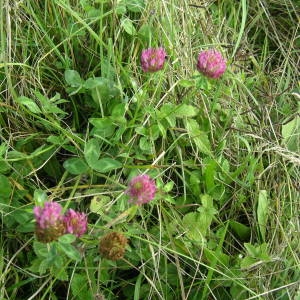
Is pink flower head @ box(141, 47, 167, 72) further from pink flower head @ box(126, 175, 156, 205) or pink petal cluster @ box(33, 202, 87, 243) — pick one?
pink petal cluster @ box(33, 202, 87, 243)

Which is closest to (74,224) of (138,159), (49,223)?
(49,223)

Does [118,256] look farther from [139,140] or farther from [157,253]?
[139,140]

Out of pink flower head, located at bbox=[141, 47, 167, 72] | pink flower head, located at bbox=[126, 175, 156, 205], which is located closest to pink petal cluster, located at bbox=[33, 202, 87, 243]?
pink flower head, located at bbox=[126, 175, 156, 205]

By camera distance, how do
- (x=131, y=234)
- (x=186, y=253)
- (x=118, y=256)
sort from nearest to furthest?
(x=118, y=256), (x=131, y=234), (x=186, y=253)

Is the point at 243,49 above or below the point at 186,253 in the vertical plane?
above

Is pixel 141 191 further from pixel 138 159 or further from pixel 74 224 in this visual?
pixel 138 159

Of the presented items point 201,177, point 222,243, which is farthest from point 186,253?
point 201,177
